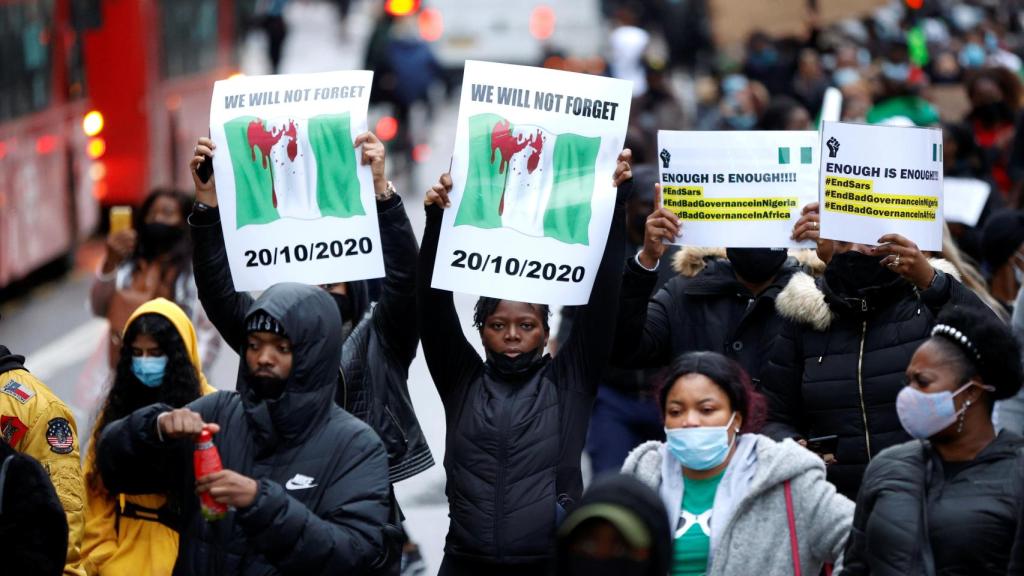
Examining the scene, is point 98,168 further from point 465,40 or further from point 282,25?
point 465,40

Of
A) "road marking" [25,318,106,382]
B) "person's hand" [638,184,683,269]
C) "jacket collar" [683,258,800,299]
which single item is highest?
"person's hand" [638,184,683,269]

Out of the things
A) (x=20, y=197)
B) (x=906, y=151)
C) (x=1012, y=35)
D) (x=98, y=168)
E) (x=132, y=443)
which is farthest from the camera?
(x=1012, y=35)

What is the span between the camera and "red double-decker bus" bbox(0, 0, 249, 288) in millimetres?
15754

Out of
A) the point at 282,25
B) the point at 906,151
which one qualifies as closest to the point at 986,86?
the point at 906,151

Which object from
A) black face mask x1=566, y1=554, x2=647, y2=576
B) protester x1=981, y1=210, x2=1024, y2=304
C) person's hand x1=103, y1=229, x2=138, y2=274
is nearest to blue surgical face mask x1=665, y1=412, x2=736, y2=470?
black face mask x1=566, y1=554, x2=647, y2=576

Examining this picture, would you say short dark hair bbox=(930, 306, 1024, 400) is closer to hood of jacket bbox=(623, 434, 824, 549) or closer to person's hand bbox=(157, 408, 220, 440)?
hood of jacket bbox=(623, 434, 824, 549)

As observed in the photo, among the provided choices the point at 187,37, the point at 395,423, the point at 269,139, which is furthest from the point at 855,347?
the point at 187,37

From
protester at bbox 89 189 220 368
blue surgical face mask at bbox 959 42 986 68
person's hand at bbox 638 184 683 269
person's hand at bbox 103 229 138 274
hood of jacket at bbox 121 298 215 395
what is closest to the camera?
person's hand at bbox 638 184 683 269

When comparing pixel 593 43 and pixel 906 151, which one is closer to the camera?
pixel 906 151

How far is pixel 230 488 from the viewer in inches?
189

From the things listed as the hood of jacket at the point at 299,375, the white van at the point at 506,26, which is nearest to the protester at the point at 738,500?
the hood of jacket at the point at 299,375

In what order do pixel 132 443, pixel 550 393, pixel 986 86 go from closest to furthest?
pixel 132 443, pixel 550 393, pixel 986 86

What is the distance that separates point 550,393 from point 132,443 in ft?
4.39

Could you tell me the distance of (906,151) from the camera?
650 cm
